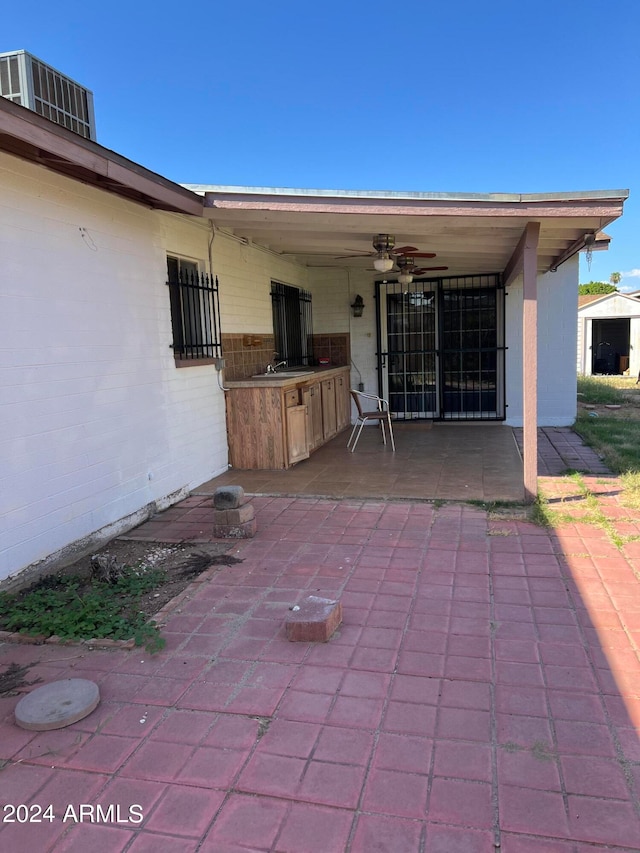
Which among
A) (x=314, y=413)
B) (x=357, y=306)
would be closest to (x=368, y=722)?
(x=314, y=413)

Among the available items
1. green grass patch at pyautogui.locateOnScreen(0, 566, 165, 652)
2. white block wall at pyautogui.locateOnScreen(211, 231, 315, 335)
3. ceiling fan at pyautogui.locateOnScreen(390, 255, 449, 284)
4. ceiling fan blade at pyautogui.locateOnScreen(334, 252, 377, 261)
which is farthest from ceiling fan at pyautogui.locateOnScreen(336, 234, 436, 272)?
green grass patch at pyautogui.locateOnScreen(0, 566, 165, 652)

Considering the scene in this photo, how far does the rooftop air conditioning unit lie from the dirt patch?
114 inches

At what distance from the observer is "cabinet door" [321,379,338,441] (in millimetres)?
7871

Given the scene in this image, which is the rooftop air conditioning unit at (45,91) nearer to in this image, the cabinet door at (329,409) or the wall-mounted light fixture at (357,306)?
the cabinet door at (329,409)

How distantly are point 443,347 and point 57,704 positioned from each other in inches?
319

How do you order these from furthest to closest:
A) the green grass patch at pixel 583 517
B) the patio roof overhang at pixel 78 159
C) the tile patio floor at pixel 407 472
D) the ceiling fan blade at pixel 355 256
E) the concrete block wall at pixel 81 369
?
1. the ceiling fan blade at pixel 355 256
2. the tile patio floor at pixel 407 472
3. the green grass patch at pixel 583 517
4. the concrete block wall at pixel 81 369
5. the patio roof overhang at pixel 78 159

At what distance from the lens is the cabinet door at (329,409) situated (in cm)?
787

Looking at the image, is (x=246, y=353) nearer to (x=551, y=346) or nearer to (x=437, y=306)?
(x=437, y=306)

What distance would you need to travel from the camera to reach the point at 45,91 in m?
4.13

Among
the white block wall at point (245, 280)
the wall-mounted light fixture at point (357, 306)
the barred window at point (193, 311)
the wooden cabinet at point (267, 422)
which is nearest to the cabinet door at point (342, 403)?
the wall-mounted light fixture at point (357, 306)

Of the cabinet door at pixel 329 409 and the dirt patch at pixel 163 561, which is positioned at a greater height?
the cabinet door at pixel 329 409

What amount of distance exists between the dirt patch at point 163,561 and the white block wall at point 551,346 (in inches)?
254

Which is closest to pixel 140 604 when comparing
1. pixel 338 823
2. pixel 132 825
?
pixel 132 825

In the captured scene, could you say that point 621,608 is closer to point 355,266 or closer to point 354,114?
point 355,266
